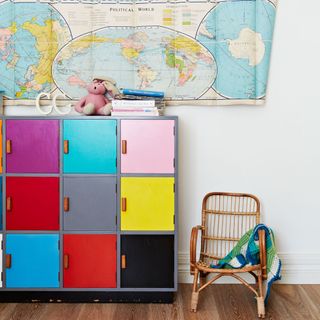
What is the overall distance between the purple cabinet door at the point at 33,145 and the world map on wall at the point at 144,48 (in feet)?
1.31

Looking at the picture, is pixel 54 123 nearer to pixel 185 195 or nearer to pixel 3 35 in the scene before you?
pixel 3 35

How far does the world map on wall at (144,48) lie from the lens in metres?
3.26

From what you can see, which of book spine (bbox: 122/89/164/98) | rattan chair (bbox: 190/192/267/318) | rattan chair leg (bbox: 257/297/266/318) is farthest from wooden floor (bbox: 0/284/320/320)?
book spine (bbox: 122/89/164/98)

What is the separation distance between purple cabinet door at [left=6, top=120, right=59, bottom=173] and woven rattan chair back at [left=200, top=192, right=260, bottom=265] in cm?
109

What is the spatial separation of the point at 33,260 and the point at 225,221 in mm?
1292

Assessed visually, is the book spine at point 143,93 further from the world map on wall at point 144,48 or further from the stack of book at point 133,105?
the world map on wall at point 144,48

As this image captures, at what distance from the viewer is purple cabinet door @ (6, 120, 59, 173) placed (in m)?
2.97

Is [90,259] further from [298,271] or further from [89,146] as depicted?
[298,271]

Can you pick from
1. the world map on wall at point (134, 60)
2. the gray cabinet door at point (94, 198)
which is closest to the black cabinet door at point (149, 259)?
the gray cabinet door at point (94, 198)

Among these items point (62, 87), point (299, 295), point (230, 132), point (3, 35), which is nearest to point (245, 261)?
point (299, 295)

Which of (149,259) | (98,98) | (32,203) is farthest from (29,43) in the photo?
(149,259)

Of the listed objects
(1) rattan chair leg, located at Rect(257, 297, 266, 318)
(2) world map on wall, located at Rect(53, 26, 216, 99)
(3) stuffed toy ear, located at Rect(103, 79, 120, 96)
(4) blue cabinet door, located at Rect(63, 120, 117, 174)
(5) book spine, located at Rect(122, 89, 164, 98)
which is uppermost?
(2) world map on wall, located at Rect(53, 26, 216, 99)

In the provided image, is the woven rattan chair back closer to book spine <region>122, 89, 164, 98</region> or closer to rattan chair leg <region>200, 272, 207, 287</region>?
rattan chair leg <region>200, 272, 207, 287</region>

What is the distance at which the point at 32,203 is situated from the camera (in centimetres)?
300
